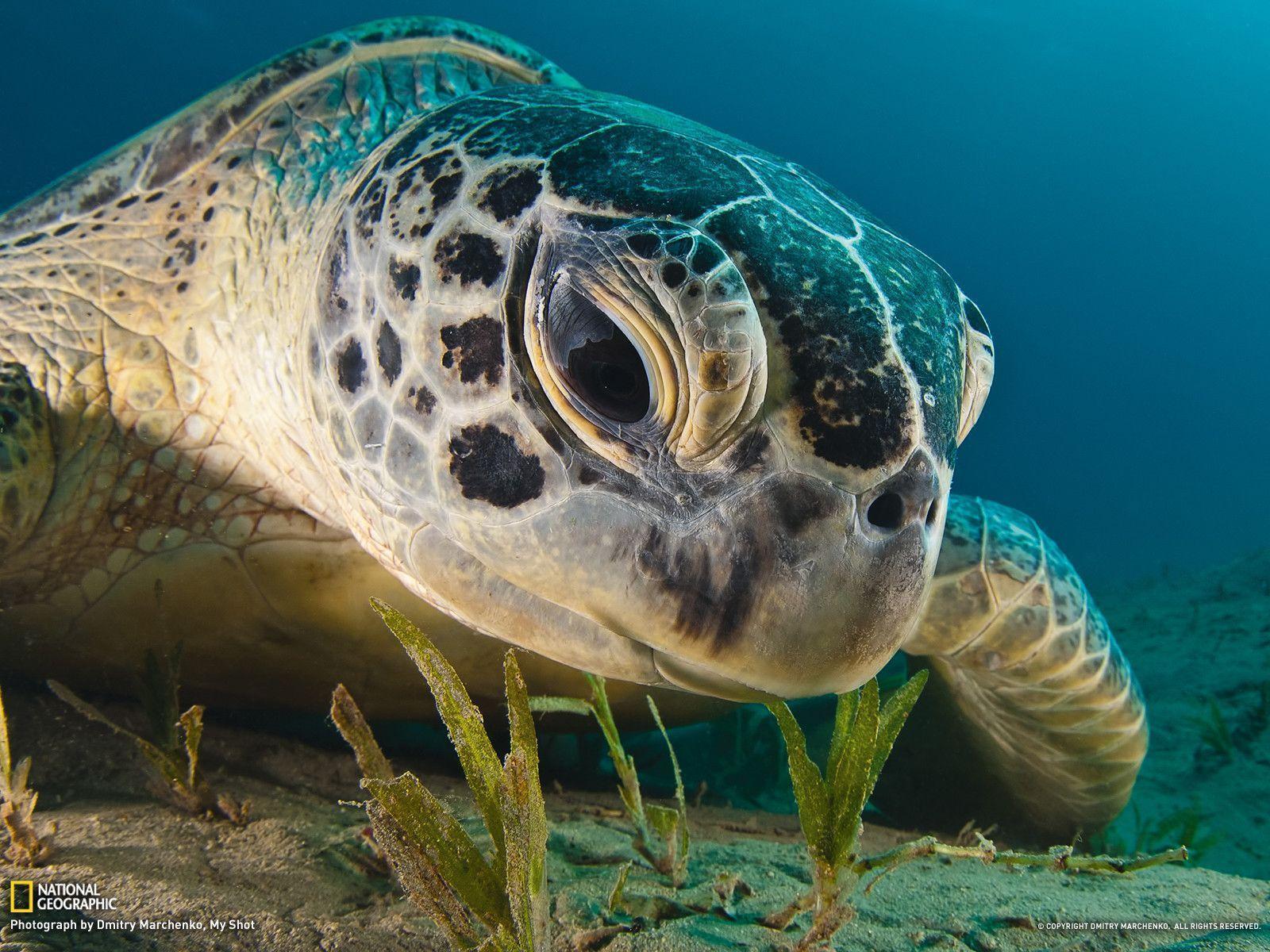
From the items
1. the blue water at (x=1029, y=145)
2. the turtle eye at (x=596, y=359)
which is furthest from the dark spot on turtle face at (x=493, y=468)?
the blue water at (x=1029, y=145)

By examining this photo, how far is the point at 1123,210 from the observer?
251 ft

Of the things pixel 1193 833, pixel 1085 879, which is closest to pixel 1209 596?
pixel 1193 833

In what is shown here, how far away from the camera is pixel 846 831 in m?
1.21

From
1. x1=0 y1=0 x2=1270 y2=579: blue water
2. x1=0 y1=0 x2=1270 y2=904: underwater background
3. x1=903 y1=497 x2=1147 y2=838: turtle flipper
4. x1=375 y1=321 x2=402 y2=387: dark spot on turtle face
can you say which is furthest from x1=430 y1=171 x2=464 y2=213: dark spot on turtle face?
x1=0 y1=0 x2=1270 y2=579: blue water

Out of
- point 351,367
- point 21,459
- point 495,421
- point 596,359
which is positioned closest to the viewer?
point 596,359

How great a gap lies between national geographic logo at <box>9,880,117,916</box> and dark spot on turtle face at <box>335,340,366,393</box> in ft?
2.91

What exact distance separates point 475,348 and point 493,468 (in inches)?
8.2

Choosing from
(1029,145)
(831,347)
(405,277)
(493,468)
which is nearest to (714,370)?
(831,347)

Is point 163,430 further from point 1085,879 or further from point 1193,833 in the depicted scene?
point 1193,833

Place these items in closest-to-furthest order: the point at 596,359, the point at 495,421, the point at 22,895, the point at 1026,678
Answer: the point at 22,895, the point at 596,359, the point at 495,421, the point at 1026,678

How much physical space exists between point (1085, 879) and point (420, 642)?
5.06ft

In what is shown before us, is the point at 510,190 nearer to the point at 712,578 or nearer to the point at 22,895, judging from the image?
the point at 712,578

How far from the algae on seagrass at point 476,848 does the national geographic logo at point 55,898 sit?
14.3 inches

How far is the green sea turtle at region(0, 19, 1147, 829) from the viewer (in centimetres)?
103
